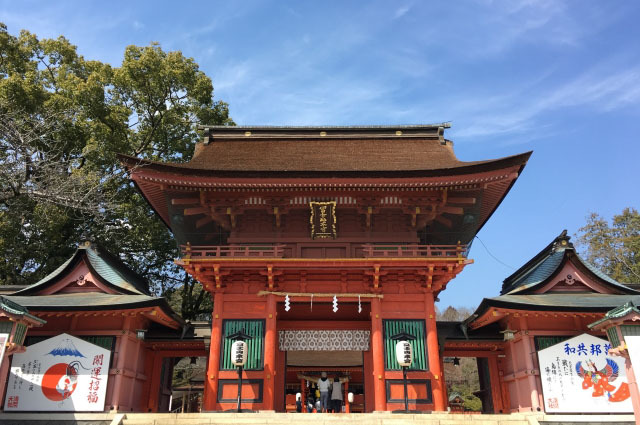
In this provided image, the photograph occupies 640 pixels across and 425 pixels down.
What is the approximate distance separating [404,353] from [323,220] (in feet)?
15.2

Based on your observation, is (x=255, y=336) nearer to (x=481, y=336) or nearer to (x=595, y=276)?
(x=481, y=336)

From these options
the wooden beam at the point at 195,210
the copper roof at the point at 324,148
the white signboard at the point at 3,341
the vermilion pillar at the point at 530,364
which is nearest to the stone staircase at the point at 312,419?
the vermilion pillar at the point at 530,364

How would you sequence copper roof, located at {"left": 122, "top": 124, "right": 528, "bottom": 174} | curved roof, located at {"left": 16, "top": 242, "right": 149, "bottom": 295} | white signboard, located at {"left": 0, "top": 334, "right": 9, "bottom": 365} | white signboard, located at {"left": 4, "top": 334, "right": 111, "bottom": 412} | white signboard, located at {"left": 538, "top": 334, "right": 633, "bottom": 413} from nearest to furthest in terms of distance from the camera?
1. white signboard, located at {"left": 0, "top": 334, "right": 9, "bottom": 365}
2. white signboard, located at {"left": 538, "top": 334, "right": 633, "bottom": 413}
3. white signboard, located at {"left": 4, "top": 334, "right": 111, "bottom": 412}
4. curved roof, located at {"left": 16, "top": 242, "right": 149, "bottom": 295}
5. copper roof, located at {"left": 122, "top": 124, "right": 528, "bottom": 174}

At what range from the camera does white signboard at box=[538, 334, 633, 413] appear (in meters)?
12.0

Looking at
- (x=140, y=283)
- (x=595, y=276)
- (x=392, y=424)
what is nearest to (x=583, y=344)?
(x=595, y=276)

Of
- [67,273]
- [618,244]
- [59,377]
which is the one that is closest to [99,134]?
[67,273]

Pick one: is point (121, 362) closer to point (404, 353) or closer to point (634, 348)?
point (404, 353)

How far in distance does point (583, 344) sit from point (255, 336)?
29.7 feet

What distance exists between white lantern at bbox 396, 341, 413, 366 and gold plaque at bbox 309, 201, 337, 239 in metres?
3.96

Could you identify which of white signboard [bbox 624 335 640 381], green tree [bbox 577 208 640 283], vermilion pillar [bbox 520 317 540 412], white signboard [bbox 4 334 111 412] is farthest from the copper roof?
green tree [bbox 577 208 640 283]

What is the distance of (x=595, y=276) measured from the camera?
46.3ft

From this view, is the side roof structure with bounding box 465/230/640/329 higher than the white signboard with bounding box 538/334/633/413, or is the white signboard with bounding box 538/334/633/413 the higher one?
the side roof structure with bounding box 465/230/640/329

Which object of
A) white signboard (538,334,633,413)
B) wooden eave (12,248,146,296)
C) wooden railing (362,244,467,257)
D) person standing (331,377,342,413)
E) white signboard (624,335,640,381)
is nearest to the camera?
white signboard (624,335,640,381)

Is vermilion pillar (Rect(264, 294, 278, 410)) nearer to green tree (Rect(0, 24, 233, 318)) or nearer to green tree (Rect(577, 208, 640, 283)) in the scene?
green tree (Rect(0, 24, 233, 318))
